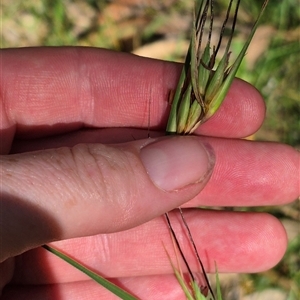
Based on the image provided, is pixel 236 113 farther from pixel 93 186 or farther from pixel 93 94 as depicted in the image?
pixel 93 186

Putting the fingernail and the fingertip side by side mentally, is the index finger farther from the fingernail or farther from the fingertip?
the fingernail

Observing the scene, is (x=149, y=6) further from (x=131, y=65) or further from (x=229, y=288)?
(x=229, y=288)

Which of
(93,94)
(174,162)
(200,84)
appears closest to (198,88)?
(200,84)

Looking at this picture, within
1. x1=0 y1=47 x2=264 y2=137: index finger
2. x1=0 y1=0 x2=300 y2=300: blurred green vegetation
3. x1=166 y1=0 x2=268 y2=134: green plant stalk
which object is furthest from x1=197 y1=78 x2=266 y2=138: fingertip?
x1=0 y1=0 x2=300 y2=300: blurred green vegetation

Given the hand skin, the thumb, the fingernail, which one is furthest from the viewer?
the hand skin

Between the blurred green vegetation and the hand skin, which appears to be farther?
the blurred green vegetation

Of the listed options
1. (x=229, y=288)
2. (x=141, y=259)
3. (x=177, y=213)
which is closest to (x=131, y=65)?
(x=177, y=213)

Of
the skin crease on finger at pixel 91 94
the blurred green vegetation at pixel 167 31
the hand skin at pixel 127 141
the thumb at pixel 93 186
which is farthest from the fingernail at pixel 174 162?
the blurred green vegetation at pixel 167 31
